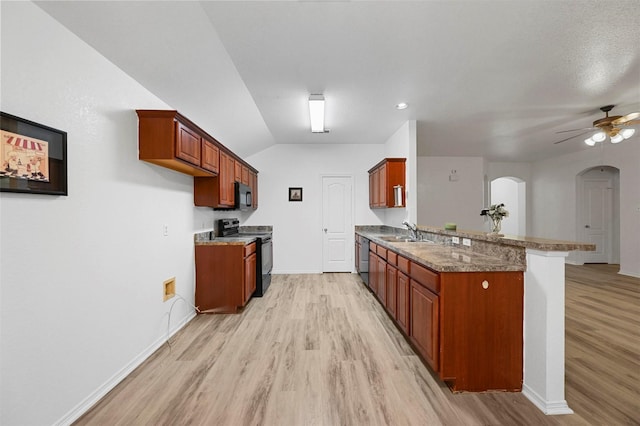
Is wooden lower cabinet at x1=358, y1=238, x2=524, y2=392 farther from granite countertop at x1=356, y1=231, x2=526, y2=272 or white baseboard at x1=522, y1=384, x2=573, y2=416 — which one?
white baseboard at x1=522, y1=384, x2=573, y2=416

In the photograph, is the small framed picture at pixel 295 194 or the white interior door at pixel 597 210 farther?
the white interior door at pixel 597 210

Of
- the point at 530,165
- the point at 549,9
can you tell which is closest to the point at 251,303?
the point at 549,9

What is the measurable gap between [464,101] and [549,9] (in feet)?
5.32

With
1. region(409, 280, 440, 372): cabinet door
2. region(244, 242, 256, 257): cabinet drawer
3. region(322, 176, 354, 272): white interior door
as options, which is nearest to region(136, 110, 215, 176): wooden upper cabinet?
region(244, 242, 256, 257): cabinet drawer

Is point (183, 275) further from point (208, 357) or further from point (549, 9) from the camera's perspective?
point (549, 9)

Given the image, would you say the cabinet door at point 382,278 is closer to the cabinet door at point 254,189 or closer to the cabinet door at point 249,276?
the cabinet door at point 249,276

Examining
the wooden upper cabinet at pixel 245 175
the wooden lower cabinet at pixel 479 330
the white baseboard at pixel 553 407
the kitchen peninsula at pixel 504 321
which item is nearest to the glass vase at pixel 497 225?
the kitchen peninsula at pixel 504 321

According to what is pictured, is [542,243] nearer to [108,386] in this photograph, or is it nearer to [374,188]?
[108,386]

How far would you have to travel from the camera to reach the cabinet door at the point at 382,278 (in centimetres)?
332

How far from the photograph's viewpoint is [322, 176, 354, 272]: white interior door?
18.6 feet

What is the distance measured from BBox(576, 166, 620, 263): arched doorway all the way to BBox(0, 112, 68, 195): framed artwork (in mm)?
9141

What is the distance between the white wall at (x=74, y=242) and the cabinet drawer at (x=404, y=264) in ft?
8.15

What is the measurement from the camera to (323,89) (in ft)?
Answer: 10.1

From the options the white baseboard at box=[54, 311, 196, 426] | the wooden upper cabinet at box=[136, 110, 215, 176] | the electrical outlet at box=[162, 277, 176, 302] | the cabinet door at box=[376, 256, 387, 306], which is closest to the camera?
the white baseboard at box=[54, 311, 196, 426]
